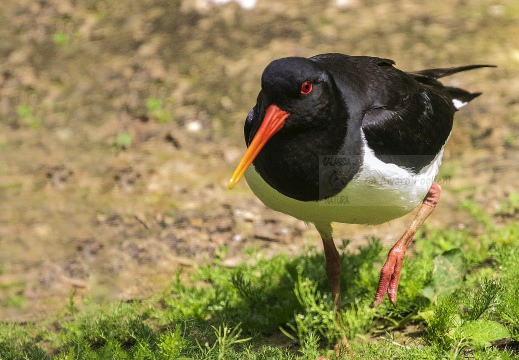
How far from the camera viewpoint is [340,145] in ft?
13.1

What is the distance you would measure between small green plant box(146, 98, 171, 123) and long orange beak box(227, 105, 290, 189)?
15.1 feet

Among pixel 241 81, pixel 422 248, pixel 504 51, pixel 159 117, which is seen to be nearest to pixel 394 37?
pixel 504 51

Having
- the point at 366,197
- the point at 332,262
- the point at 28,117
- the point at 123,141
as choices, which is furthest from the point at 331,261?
the point at 28,117

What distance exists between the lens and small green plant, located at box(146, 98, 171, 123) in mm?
8320

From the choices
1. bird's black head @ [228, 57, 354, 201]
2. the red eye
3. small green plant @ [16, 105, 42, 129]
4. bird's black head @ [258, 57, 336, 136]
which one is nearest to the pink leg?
bird's black head @ [228, 57, 354, 201]

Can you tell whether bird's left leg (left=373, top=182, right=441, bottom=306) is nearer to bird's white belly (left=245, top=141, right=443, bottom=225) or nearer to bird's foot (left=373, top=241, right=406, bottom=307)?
bird's foot (left=373, top=241, right=406, bottom=307)

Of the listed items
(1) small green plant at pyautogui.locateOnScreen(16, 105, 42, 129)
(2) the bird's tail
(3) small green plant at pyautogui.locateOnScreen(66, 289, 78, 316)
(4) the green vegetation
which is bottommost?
(1) small green plant at pyautogui.locateOnScreen(16, 105, 42, 129)

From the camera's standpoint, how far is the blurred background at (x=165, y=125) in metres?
6.16

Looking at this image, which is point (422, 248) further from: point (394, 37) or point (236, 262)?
point (394, 37)

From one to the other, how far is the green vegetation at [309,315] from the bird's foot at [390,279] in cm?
11

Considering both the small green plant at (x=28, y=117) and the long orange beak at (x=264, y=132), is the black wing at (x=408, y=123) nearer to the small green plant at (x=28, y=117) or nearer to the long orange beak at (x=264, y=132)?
the long orange beak at (x=264, y=132)

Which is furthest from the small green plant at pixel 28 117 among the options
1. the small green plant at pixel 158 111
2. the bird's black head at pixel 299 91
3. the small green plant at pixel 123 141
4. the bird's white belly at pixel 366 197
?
the bird's black head at pixel 299 91

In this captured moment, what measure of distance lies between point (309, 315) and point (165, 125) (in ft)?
14.8

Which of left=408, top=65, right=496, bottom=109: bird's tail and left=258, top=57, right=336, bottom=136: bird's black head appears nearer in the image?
left=258, top=57, right=336, bottom=136: bird's black head
